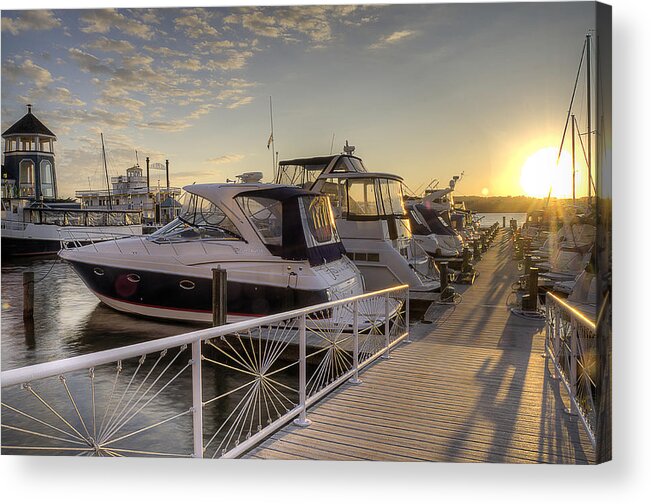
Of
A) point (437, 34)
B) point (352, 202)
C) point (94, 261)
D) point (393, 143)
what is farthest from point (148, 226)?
point (437, 34)

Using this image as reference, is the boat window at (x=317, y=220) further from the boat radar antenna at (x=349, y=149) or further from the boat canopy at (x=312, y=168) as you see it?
the boat radar antenna at (x=349, y=149)

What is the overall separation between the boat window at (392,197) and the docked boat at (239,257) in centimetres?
87

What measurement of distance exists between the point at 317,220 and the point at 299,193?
1.34 feet

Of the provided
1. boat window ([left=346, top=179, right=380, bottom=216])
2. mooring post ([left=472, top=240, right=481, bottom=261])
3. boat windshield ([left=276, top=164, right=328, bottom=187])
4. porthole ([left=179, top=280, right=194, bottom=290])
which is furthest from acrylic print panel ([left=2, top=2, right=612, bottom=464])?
mooring post ([left=472, top=240, right=481, bottom=261])

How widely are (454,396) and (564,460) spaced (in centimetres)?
79

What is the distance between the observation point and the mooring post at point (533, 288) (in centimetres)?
555

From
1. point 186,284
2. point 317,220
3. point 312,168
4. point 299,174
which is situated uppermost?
point 312,168

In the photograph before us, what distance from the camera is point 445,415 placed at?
301 centimetres

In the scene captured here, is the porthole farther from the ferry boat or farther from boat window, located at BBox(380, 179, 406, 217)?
boat window, located at BBox(380, 179, 406, 217)

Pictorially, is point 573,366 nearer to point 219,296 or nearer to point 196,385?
point 196,385

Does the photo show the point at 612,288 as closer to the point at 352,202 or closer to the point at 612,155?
the point at 612,155

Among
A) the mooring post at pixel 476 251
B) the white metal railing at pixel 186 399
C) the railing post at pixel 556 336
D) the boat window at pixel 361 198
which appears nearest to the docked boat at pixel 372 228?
the boat window at pixel 361 198

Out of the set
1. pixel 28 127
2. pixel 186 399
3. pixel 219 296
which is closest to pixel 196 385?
pixel 186 399

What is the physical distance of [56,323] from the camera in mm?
5449
